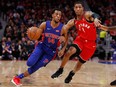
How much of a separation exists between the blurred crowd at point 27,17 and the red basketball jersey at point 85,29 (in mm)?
6187

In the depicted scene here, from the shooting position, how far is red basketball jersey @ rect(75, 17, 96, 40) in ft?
23.5

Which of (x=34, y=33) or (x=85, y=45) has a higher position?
(x=34, y=33)

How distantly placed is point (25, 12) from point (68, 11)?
2635 mm

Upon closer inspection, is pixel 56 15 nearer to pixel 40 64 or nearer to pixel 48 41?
pixel 48 41

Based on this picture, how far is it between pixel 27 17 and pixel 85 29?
34.5 feet

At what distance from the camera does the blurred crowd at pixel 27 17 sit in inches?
571

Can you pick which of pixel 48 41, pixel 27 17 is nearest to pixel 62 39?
pixel 48 41

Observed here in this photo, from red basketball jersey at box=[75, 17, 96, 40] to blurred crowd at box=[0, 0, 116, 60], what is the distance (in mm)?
6187

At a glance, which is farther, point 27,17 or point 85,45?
point 27,17

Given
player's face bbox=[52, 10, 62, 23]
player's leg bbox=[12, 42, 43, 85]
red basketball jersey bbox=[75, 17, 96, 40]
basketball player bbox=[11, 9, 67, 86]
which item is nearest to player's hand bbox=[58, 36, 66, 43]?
basketball player bbox=[11, 9, 67, 86]

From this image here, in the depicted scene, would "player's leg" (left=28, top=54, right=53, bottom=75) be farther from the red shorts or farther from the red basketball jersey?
the red basketball jersey

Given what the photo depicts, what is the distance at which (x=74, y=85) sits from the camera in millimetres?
7145

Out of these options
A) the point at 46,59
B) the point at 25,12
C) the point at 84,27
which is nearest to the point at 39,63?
the point at 46,59

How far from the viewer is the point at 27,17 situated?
17.4 m
